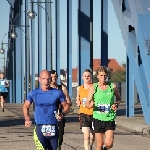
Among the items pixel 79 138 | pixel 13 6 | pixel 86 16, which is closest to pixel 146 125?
pixel 79 138

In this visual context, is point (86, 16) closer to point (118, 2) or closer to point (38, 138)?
point (118, 2)

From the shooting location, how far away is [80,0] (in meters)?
38.7

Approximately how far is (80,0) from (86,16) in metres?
0.98

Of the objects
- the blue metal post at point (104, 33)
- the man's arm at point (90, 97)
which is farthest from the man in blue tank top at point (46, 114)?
the blue metal post at point (104, 33)

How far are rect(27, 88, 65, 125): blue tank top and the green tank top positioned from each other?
1637 mm

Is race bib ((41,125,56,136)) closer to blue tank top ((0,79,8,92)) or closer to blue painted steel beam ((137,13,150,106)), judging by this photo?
blue painted steel beam ((137,13,150,106))

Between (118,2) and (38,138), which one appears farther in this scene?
(118,2)

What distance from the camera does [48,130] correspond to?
401 inches

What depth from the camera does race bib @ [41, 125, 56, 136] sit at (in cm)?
1019

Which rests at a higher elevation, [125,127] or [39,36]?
[39,36]

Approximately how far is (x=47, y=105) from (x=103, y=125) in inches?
75.3

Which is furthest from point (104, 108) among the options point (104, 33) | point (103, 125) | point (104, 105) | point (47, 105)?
point (104, 33)

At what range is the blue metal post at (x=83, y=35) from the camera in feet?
126

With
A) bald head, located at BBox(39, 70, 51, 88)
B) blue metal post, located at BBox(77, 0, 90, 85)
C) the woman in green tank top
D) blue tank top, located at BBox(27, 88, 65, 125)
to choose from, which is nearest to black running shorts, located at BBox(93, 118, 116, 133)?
the woman in green tank top
